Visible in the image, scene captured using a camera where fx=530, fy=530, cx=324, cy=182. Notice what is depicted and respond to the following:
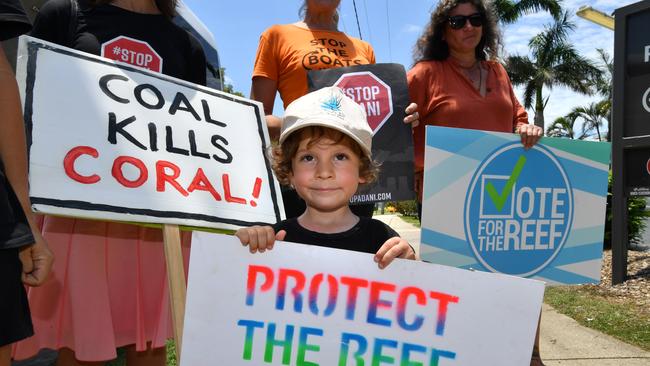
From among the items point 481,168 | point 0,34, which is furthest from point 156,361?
point 481,168

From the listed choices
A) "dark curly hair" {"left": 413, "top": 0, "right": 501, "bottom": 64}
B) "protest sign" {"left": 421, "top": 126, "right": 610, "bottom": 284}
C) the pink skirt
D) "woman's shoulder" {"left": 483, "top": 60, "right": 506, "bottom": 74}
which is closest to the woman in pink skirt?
the pink skirt

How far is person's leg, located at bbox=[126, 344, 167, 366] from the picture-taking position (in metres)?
2.11

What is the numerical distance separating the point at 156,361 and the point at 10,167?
109cm

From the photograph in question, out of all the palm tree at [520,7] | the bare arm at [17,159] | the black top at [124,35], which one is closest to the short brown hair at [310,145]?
the black top at [124,35]

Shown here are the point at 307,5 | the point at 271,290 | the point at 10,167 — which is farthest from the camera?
the point at 307,5

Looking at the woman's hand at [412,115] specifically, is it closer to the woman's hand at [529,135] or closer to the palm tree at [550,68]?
the woman's hand at [529,135]

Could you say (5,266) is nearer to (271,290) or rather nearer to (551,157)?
(271,290)

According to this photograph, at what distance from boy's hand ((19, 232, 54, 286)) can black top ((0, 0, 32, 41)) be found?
0.53 m

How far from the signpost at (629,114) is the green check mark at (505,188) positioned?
3.81 metres

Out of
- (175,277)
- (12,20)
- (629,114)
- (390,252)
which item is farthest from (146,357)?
(629,114)

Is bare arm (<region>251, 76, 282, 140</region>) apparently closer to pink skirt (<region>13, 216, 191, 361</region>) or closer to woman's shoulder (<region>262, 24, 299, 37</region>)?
woman's shoulder (<region>262, 24, 299, 37</region>)

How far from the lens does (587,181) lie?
260cm

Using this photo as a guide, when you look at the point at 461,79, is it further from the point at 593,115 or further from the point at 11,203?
the point at 593,115

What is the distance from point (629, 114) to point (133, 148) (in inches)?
220
